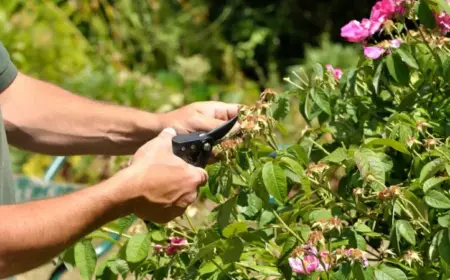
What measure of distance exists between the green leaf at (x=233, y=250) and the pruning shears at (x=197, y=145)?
187 mm

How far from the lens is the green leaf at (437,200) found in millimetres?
1983

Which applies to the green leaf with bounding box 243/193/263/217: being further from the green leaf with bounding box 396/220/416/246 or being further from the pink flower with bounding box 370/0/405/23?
the pink flower with bounding box 370/0/405/23

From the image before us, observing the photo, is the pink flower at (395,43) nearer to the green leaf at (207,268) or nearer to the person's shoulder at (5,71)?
the green leaf at (207,268)

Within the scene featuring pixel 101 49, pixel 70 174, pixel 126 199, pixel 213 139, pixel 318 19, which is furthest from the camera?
pixel 318 19

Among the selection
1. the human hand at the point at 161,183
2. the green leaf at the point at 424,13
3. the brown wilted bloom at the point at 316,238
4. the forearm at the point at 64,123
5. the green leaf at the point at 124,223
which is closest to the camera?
the brown wilted bloom at the point at 316,238

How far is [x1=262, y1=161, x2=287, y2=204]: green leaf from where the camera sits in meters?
2.00

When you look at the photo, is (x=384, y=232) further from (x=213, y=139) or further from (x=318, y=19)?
(x=318, y=19)

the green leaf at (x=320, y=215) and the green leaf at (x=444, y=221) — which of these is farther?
the green leaf at (x=320, y=215)

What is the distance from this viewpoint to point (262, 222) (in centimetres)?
224

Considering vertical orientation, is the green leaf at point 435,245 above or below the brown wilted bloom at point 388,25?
below

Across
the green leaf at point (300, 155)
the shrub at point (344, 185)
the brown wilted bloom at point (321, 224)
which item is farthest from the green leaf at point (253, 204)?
the brown wilted bloom at point (321, 224)

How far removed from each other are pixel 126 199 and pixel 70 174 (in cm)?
369

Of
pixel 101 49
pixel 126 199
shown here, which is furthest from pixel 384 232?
pixel 101 49

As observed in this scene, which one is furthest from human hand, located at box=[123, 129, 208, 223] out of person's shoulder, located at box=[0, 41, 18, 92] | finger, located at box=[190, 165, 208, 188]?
person's shoulder, located at box=[0, 41, 18, 92]
